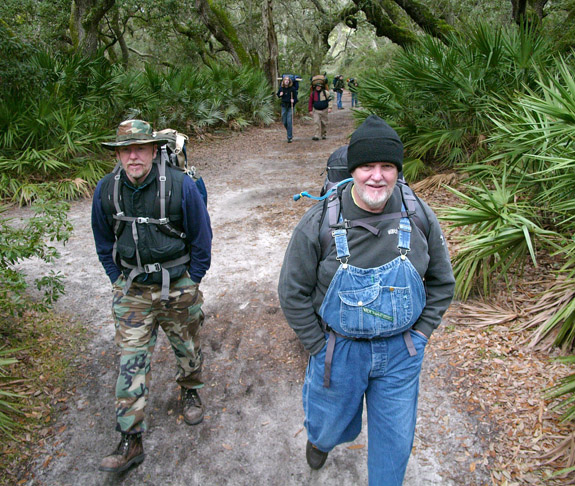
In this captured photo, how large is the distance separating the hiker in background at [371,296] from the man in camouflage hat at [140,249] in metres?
1.00

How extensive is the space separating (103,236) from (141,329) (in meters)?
0.66

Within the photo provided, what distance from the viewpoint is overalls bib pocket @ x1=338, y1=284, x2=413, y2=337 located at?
209 cm

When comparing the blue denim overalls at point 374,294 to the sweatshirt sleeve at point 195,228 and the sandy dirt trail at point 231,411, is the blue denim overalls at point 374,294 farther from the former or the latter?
the sandy dirt trail at point 231,411

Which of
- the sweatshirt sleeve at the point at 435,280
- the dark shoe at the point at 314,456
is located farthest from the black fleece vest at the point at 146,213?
the sweatshirt sleeve at the point at 435,280

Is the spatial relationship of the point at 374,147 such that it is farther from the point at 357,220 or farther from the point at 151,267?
the point at 151,267

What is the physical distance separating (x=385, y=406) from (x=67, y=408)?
2.52 metres

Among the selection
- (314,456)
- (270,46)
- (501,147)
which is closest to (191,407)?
(314,456)

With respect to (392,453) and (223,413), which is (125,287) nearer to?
(223,413)

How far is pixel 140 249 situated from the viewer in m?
2.89

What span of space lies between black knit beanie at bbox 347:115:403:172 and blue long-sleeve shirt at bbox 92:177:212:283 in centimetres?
124

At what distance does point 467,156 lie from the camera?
283 inches

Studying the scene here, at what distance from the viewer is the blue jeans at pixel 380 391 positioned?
224cm

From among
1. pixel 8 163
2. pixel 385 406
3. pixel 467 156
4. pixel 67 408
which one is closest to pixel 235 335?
pixel 67 408

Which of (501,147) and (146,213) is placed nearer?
(146,213)
